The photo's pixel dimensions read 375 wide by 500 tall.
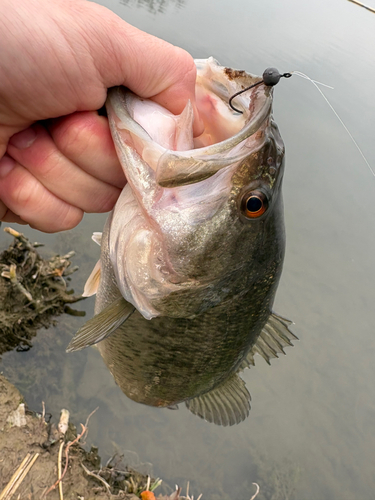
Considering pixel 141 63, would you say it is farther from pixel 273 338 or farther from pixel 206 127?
pixel 273 338

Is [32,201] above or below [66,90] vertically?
below

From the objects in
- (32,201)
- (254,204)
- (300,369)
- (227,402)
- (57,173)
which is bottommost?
(300,369)

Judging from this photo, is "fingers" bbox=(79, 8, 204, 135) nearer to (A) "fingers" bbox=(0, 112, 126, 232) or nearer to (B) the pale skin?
(B) the pale skin

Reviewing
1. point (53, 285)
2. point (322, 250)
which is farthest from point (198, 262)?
point (322, 250)

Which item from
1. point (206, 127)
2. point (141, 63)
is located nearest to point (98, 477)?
point (206, 127)

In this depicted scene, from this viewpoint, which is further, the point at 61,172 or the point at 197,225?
the point at 61,172

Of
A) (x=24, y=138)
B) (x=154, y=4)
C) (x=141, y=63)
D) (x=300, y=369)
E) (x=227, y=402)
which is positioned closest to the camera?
(x=141, y=63)

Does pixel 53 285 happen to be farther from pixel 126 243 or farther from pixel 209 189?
pixel 209 189

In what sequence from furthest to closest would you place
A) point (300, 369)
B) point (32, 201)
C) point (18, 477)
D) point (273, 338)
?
point (300, 369)
point (18, 477)
point (273, 338)
point (32, 201)
